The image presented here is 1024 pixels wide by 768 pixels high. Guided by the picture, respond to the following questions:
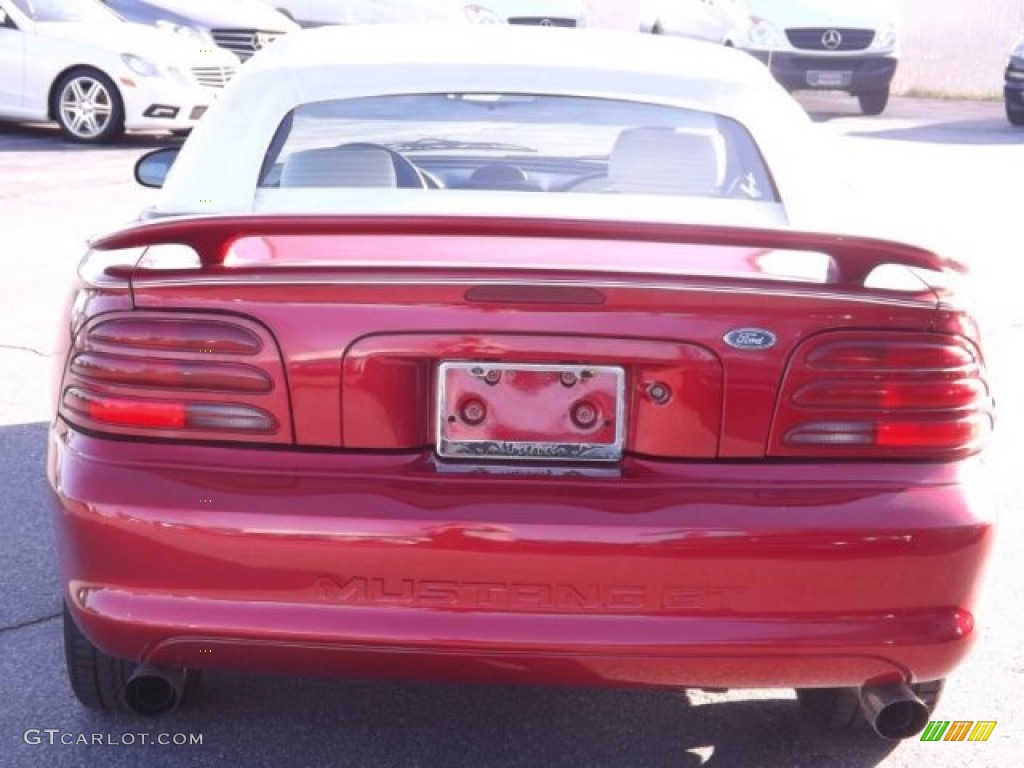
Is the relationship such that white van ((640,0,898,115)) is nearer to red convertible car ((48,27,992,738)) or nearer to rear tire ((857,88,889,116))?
rear tire ((857,88,889,116))

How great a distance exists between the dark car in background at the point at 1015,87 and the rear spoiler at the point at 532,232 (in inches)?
787

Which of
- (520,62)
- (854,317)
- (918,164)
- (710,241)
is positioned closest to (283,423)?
(710,241)

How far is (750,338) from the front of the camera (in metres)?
3.15

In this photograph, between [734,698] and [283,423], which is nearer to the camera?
[283,423]

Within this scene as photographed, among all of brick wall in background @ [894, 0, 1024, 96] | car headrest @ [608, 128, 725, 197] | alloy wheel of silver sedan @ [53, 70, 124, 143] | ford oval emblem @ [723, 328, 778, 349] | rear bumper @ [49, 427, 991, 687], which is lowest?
brick wall in background @ [894, 0, 1024, 96]

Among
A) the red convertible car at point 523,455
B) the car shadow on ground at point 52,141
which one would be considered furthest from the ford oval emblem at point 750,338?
the car shadow on ground at point 52,141

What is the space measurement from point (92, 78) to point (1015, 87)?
40.1 ft

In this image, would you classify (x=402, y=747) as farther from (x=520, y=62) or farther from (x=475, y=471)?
(x=520, y=62)

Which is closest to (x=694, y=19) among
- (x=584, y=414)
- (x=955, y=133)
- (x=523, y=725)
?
(x=955, y=133)

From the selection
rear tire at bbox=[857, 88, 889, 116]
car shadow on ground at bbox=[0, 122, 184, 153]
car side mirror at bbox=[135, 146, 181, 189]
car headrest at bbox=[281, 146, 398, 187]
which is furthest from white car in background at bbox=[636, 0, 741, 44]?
car headrest at bbox=[281, 146, 398, 187]

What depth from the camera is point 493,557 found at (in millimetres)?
3066

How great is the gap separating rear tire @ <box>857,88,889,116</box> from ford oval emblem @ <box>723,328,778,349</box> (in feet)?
66.4

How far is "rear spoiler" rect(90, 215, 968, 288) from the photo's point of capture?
306cm

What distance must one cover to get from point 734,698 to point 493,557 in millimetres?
1197
